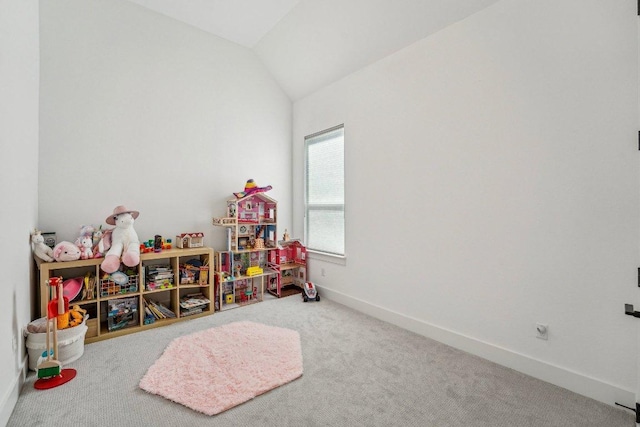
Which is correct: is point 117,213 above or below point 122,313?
above

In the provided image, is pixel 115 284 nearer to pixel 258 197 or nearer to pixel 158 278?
pixel 158 278

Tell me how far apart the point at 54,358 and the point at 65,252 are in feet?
2.60

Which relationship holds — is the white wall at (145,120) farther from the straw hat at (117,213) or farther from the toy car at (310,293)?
the toy car at (310,293)

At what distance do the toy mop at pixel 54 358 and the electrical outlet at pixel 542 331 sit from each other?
10.2ft

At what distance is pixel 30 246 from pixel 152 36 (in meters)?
2.36

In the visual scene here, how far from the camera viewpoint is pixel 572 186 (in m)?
1.81

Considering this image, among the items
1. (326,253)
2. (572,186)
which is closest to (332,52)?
(326,253)

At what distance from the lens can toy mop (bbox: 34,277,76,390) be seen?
1.84 meters

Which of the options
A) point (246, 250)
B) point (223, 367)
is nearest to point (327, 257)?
point (246, 250)

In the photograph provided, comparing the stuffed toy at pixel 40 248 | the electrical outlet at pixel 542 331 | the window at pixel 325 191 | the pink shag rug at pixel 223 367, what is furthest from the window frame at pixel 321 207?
the stuffed toy at pixel 40 248

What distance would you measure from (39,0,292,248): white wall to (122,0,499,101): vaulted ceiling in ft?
0.85

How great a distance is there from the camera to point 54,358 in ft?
6.38

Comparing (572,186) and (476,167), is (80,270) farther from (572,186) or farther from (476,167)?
(572,186)

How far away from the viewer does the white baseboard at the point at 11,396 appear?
1460 millimetres
